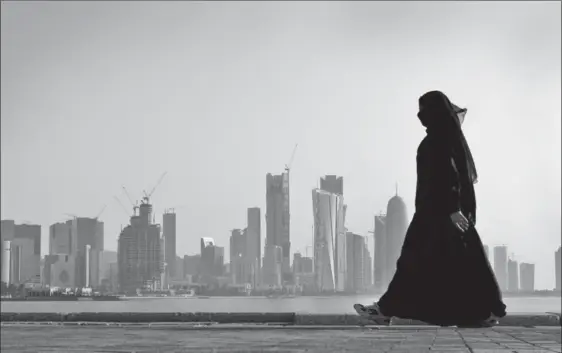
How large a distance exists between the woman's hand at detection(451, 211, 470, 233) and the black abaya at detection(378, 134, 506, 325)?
0.03m

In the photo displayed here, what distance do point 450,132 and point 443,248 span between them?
3.40 feet

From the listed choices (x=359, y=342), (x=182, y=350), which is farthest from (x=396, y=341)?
(x=182, y=350)

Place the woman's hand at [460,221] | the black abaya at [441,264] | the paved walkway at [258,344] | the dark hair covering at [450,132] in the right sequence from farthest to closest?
the paved walkway at [258,344] < the dark hair covering at [450,132] < the woman's hand at [460,221] < the black abaya at [441,264]

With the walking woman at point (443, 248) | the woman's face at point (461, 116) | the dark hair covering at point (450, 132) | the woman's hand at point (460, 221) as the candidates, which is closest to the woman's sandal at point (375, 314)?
the walking woman at point (443, 248)

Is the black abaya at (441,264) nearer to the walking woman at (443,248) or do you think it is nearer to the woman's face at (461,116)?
the walking woman at (443,248)

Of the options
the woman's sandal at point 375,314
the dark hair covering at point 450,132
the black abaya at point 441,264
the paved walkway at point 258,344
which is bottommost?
the paved walkway at point 258,344

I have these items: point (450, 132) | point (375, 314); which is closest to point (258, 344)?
point (375, 314)

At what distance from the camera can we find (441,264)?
706cm

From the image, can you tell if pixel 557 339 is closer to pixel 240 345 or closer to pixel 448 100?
pixel 240 345

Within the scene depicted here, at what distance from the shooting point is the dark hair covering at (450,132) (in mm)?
7438

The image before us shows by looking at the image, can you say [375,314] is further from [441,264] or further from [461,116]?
[461,116]

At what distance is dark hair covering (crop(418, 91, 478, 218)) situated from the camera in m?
7.44

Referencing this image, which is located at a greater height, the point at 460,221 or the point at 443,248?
the point at 460,221

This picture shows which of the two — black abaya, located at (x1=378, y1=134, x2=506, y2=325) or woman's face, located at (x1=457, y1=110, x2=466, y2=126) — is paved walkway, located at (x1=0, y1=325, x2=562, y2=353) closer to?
black abaya, located at (x1=378, y1=134, x2=506, y2=325)
